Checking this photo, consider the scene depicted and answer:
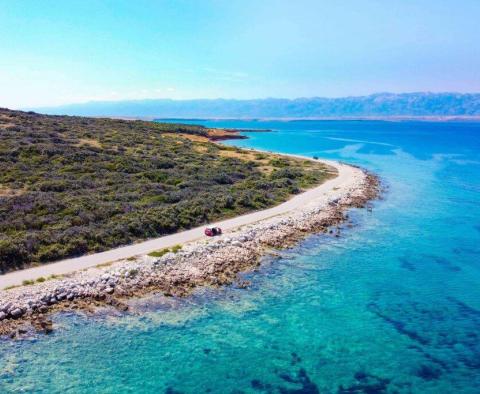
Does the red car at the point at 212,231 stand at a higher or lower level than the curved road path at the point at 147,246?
higher

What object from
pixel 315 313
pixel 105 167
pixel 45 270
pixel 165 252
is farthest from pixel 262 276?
pixel 105 167

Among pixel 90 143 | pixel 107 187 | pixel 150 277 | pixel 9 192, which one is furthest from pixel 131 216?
pixel 90 143

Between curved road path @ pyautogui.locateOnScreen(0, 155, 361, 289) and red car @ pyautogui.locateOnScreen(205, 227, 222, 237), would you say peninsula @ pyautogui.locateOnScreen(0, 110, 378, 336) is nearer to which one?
curved road path @ pyautogui.locateOnScreen(0, 155, 361, 289)

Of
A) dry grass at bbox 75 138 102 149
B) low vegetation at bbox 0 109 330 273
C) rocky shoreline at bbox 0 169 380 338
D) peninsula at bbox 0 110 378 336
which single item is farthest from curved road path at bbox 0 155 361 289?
dry grass at bbox 75 138 102 149

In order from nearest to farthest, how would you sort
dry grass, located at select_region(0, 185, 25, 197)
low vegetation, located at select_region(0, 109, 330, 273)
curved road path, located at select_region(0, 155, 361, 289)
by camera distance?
curved road path, located at select_region(0, 155, 361, 289) → low vegetation, located at select_region(0, 109, 330, 273) → dry grass, located at select_region(0, 185, 25, 197)

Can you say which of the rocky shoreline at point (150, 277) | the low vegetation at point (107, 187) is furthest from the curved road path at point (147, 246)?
the rocky shoreline at point (150, 277)

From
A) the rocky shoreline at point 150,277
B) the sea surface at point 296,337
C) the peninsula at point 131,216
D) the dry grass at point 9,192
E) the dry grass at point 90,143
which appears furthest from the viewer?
the dry grass at point 90,143

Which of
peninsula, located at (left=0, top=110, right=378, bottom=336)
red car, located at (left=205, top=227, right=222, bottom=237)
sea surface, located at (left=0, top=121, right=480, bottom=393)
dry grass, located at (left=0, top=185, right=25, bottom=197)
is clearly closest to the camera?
sea surface, located at (left=0, top=121, right=480, bottom=393)

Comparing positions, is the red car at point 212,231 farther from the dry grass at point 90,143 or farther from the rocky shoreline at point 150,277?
the dry grass at point 90,143
